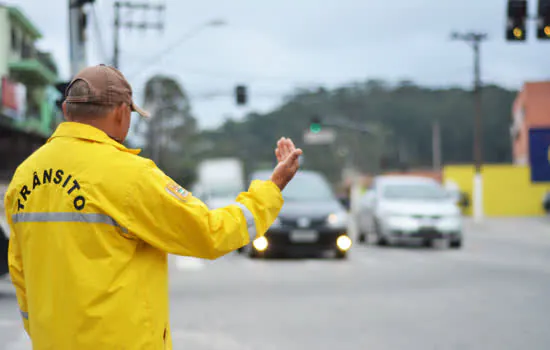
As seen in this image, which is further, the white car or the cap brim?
the white car

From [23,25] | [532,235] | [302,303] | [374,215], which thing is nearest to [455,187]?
[532,235]

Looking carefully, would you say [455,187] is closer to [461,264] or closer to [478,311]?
[461,264]

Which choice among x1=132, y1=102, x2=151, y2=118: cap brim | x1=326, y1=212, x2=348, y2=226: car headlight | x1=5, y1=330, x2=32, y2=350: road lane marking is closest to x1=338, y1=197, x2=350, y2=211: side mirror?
x1=326, y1=212, x2=348, y2=226: car headlight

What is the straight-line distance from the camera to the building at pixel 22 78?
125 ft

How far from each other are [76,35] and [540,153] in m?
12.4

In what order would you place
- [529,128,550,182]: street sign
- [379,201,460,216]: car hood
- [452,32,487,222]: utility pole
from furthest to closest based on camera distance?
[452,32,487,222]: utility pole, [529,128,550,182]: street sign, [379,201,460,216]: car hood

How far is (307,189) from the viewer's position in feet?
55.2

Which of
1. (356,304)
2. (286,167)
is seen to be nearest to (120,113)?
(286,167)

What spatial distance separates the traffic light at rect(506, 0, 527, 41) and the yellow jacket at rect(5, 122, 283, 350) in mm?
16689

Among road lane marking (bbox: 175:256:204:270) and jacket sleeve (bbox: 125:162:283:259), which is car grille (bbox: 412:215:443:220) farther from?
jacket sleeve (bbox: 125:162:283:259)

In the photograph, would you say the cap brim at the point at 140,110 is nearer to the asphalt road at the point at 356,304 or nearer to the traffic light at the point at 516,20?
the asphalt road at the point at 356,304

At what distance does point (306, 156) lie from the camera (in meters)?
113

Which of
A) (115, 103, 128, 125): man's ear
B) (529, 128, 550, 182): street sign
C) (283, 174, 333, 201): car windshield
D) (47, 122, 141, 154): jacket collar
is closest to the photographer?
(47, 122, 141, 154): jacket collar

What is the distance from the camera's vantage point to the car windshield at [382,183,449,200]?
2002 centimetres
